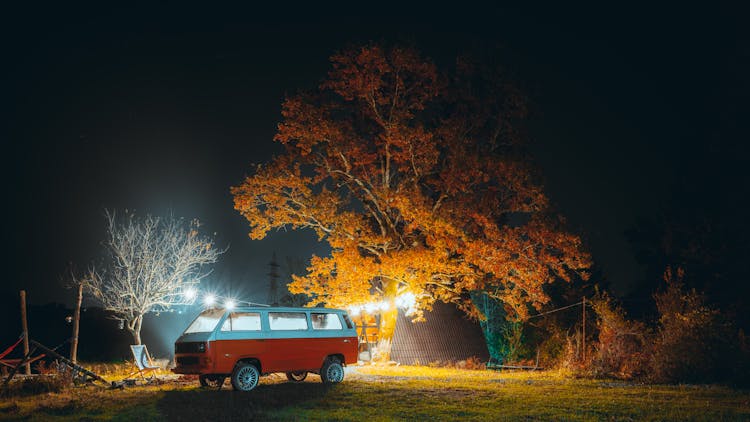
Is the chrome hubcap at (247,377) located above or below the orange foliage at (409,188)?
below

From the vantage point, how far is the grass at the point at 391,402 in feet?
37.5

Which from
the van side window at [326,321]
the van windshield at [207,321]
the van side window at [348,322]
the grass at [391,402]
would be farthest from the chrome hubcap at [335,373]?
the van windshield at [207,321]

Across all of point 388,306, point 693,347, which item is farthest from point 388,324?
point 693,347

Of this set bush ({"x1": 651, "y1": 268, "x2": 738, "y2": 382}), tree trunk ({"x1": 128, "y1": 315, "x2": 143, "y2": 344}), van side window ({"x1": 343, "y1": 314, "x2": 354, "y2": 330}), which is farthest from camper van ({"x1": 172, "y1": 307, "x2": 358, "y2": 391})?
bush ({"x1": 651, "y1": 268, "x2": 738, "y2": 382})

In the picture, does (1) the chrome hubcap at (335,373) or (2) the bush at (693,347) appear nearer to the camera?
(1) the chrome hubcap at (335,373)

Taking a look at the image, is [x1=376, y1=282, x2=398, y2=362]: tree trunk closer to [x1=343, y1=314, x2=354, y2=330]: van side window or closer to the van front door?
[x1=343, y1=314, x2=354, y2=330]: van side window

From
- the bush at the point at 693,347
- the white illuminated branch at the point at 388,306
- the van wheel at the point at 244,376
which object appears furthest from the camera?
the white illuminated branch at the point at 388,306

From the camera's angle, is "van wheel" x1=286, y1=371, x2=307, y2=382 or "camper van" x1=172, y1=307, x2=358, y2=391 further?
"van wheel" x1=286, y1=371, x2=307, y2=382

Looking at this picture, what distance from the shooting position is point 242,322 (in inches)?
602

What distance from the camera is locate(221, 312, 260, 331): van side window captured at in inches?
591

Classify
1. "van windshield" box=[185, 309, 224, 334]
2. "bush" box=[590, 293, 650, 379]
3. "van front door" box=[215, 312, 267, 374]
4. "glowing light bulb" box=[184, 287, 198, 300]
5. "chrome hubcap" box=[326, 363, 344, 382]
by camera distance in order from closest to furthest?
"van front door" box=[215, 312, 267, 374] < "van windshield" box=[185, 309, 224, 334] < "chrome hubcap" box=[326, 363, 344, 382] < "bush" box=[590, 293, 650, 379] < "glowing light bulb" box=[184, 287, 198, 300]

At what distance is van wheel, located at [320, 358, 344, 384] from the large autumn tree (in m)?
7.91

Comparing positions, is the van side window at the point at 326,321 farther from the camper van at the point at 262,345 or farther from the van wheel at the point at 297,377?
the van wheel at the point at 297,377

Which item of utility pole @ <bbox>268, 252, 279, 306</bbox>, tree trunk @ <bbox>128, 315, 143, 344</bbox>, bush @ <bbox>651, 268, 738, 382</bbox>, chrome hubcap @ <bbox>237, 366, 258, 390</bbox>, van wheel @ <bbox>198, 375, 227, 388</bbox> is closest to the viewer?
chrome hubcap @ <bbox>237, 366, 258, 390</bbox>
